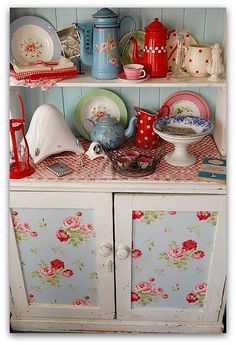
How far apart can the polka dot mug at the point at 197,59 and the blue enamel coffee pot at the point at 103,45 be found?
231 millimetres

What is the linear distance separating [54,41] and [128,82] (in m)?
0.35

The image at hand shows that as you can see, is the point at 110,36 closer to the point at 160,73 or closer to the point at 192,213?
the point at 160,73

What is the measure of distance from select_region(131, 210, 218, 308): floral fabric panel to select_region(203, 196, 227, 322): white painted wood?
0.02 m

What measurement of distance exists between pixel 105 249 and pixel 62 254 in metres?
0.17

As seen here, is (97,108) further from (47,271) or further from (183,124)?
(47,271)

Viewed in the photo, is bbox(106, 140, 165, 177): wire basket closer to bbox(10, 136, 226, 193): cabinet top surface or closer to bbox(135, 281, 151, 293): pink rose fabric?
bbox(10, 136, 226, 193): cabinet top surface

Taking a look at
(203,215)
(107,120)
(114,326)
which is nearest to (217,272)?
(203,215)

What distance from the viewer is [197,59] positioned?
5.24 feet

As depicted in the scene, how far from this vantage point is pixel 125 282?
166cm

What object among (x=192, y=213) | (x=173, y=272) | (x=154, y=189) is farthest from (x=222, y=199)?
(x=173, y=272)

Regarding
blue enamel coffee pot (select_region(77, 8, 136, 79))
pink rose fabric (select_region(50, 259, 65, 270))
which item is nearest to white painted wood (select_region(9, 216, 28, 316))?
pink rose fabric (select_region(50, 259, 65, 270))

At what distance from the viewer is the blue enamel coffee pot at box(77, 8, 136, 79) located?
1.54 metres

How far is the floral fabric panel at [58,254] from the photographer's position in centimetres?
155

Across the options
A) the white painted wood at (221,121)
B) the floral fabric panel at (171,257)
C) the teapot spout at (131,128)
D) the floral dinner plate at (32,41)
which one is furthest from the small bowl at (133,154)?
the floral dinner plate at (32,41)
